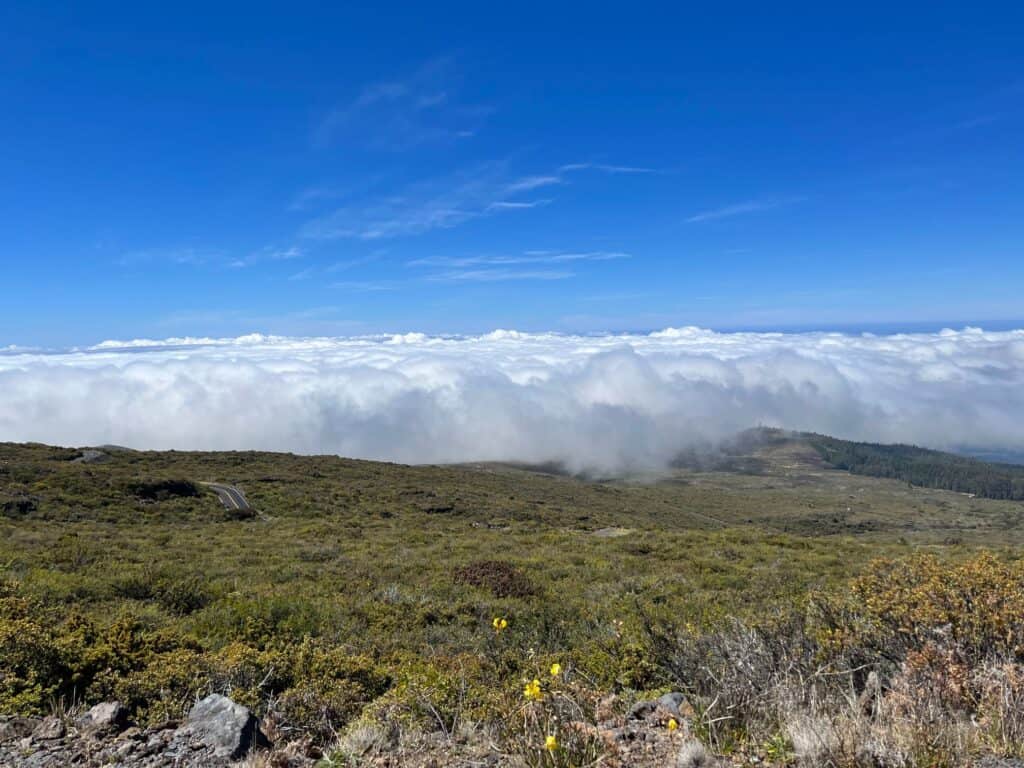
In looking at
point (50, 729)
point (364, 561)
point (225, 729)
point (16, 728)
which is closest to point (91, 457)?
point (364, 561)

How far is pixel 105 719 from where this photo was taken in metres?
3.71

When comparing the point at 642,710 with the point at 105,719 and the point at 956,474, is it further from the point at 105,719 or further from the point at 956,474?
the point at 956,474

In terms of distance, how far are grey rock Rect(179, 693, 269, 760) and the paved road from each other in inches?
952

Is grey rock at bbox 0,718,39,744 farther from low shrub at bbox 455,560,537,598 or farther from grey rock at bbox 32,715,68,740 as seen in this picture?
low shrub at bbox 455,560,537,598

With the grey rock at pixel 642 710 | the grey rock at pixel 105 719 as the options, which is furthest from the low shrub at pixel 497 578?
the grey rock at pixel 105 719

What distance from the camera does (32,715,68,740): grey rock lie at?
11.7 ft

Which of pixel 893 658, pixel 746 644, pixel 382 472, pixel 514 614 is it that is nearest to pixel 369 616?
pixel 514 614

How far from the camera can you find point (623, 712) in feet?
13.0

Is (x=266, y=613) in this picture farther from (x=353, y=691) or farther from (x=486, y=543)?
(x=486, y=543)

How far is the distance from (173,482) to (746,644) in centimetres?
3124

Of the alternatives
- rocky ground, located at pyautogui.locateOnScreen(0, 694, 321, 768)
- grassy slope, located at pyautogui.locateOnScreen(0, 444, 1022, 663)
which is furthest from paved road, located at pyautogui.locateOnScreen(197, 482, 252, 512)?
rocky ground, located at pyautogui.locateOnScreen(0, 694, 321, 768)

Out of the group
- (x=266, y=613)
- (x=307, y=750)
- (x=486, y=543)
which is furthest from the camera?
(x=486, y=543)

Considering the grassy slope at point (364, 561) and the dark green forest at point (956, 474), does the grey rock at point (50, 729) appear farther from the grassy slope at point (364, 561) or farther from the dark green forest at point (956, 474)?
the dark green forest at point (956, 474)

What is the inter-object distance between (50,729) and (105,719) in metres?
0.33
